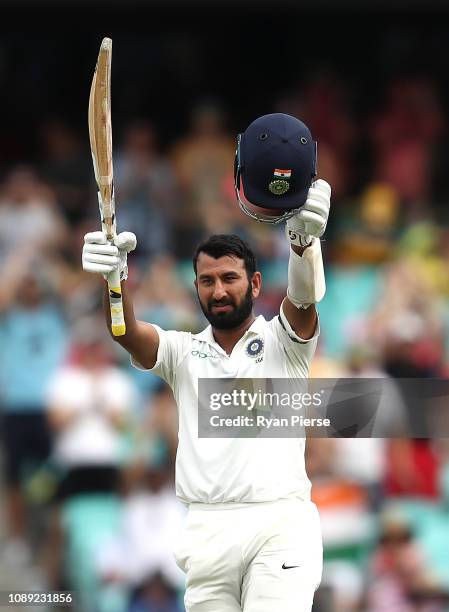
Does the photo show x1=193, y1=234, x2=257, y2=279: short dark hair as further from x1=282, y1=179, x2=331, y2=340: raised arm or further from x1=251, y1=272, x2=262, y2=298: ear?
x1=282, y1=179, x2=331, y2=340: raised arm

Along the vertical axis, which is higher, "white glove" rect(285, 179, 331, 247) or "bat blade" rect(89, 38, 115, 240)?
"bat blade" rect(89, 38, 115, 240)

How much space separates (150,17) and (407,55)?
284 centimetres

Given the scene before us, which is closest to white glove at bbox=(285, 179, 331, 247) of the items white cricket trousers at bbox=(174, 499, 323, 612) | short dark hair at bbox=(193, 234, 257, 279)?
short dark hair at bbox=(193, 234, 257, 279)

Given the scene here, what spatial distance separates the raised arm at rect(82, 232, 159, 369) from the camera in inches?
233

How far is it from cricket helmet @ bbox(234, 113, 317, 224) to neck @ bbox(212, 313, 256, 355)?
63 centimetres

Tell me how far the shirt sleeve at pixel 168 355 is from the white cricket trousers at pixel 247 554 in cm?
70

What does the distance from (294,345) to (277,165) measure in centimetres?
89

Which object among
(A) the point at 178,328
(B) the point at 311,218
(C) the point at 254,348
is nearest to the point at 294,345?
(C) the point at 254,348

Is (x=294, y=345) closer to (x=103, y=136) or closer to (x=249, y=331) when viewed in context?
(x=249, y=331)

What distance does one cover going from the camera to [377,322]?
11.6m

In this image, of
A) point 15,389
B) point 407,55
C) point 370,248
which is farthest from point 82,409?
point 407,55

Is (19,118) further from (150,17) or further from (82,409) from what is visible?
(82,409)

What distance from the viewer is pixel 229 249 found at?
20.3ft

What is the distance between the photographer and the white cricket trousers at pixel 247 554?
589 cm
